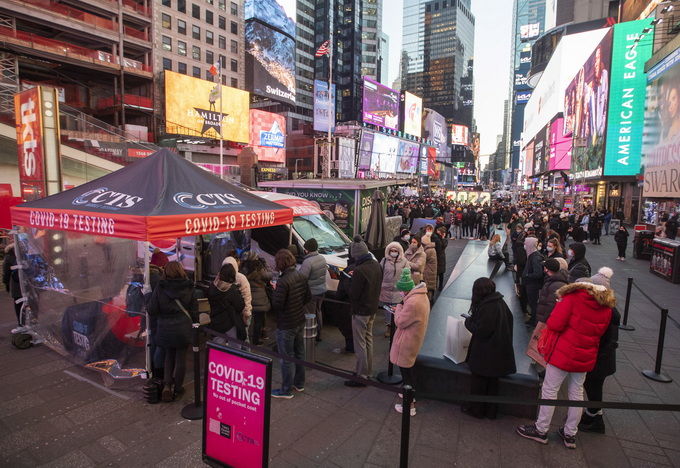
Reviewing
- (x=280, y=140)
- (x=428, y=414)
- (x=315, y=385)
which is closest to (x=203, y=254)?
(x=315, y=385)

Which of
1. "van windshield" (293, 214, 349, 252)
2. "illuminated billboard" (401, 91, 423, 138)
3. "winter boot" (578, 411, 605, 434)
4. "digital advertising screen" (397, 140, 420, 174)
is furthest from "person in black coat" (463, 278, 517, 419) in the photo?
"illuminated billboard" (401, 91, 423, 138)

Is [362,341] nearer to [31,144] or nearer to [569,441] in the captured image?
[569,441]

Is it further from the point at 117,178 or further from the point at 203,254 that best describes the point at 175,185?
the point at 203,254

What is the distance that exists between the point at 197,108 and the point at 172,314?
4550 centimetres

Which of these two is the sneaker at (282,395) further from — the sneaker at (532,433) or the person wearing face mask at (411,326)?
the sneaker at (532,433)

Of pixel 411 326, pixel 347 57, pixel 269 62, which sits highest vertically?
pixel 347 57

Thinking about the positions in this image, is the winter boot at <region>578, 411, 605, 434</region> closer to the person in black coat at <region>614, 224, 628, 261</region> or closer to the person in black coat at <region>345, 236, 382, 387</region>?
the person in black coat at <region>345, 236, 382, 387</region>

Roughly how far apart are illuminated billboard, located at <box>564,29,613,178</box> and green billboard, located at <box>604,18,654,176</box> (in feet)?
2.46

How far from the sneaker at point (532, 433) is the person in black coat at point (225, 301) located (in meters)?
3.90

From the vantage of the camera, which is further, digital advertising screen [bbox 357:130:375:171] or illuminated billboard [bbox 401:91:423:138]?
illuminated billboard [bbox 401:91:423:138]

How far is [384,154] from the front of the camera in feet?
250

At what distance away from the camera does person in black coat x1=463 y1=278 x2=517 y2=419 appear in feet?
14.9

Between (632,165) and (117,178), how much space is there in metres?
39.5

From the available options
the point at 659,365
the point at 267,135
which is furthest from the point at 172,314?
the point at 267,135
